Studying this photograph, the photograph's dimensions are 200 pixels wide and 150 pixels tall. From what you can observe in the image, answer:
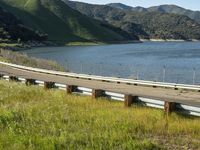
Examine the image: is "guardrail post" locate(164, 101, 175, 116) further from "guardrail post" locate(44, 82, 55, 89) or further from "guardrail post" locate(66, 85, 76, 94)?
"guardrail post" locate(44, 82, 55, 89)

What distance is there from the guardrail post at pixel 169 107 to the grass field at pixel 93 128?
0.21 m

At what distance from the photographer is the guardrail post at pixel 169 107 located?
16025 mm

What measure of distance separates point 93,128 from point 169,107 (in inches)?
134

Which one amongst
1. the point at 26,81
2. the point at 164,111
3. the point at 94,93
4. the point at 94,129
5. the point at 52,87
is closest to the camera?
the point at 94,129

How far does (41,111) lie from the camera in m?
16.5

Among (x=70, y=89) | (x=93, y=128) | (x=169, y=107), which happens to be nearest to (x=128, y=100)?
(x=169, y=107)

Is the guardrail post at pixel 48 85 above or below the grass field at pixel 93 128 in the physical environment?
below

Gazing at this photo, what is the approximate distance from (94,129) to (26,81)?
54.8ft

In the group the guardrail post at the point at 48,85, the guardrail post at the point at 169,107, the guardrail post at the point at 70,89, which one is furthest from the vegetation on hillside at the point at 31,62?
the guardrail post at the point at 169,107

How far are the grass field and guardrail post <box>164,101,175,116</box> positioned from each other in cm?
21

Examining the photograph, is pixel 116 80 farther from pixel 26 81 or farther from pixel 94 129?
pixel 94 129

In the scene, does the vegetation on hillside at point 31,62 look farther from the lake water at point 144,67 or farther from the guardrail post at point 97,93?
the guardrail post at point 97,93

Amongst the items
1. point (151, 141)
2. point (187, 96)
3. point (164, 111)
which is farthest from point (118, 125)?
point (187, 96)

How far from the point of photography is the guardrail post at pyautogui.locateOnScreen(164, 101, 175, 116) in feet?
52.6
